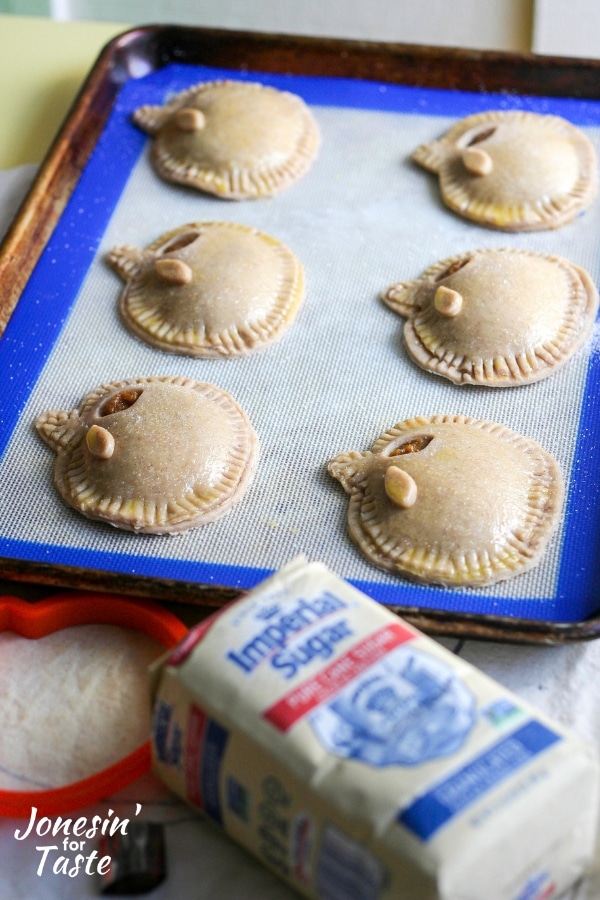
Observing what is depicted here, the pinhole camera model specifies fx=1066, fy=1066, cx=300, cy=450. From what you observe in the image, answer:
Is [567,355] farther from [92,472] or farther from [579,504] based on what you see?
[92,472]

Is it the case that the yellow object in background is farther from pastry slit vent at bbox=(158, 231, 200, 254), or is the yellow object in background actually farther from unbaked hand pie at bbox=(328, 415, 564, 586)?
unbaked hand pie at bbox=(328, 415, 564, 586)

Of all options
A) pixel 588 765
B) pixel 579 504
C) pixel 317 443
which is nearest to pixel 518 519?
pixel 579 504

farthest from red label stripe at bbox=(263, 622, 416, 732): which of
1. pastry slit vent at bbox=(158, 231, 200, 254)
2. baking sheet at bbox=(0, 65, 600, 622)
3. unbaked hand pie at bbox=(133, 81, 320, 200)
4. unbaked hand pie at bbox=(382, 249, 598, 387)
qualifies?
unbaked hand pie at bbox=(133, 81, 320, 200)

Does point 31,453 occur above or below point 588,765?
below

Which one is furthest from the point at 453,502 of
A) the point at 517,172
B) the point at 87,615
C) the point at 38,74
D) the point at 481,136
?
the point at 38,74

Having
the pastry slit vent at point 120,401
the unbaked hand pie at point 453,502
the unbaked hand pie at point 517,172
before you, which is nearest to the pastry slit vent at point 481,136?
the unbaked hand pie at point 517,172
